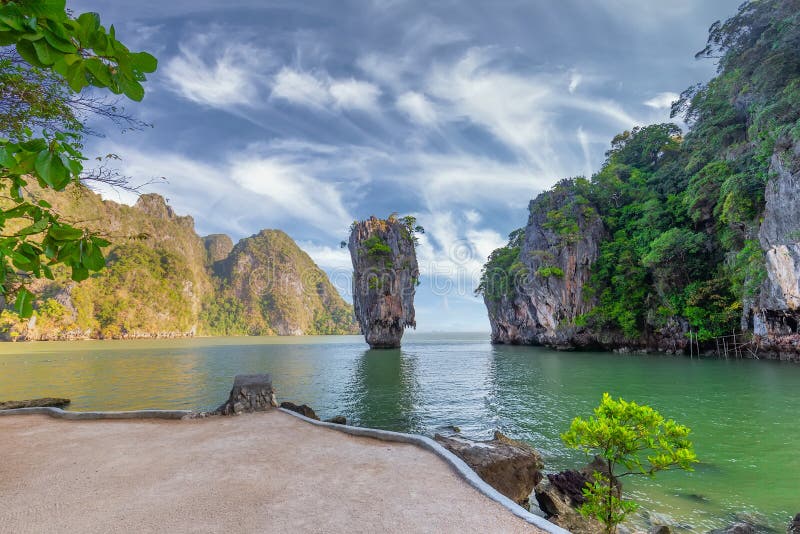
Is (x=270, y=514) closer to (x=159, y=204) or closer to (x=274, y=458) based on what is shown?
(x=274, y=458)

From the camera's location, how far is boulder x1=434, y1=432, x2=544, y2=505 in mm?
5484

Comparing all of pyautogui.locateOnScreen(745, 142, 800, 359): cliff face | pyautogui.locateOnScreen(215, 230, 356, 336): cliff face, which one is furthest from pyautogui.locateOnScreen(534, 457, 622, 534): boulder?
pyautogui.locateOnScreen(215, 230, 356, 336): cliff face

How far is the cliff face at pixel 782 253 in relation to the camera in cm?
1723

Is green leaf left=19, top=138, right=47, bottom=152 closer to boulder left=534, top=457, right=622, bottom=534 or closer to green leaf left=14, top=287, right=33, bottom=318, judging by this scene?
green leaf left=14, top=287, right=33, bottom=318

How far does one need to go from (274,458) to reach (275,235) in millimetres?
167876

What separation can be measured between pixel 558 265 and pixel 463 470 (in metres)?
36.0

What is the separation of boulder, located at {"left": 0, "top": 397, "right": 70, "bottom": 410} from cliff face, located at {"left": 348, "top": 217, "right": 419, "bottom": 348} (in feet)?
94.4

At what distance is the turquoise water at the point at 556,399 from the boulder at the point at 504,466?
2.23 metres

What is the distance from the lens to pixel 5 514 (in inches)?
124

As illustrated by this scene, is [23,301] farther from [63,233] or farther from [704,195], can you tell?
[704,195]

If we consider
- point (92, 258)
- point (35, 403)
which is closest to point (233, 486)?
point (92, 258)

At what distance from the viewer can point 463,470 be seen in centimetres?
391

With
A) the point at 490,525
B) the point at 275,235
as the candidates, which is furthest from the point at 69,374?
the point at 275,235

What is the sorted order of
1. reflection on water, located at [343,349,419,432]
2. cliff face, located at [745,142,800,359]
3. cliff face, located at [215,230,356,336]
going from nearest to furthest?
reflection on water, located at [343,349,419,432] < cliff face, located at [745,142,800,359] < cliff face, located at [215,230,356,336]
